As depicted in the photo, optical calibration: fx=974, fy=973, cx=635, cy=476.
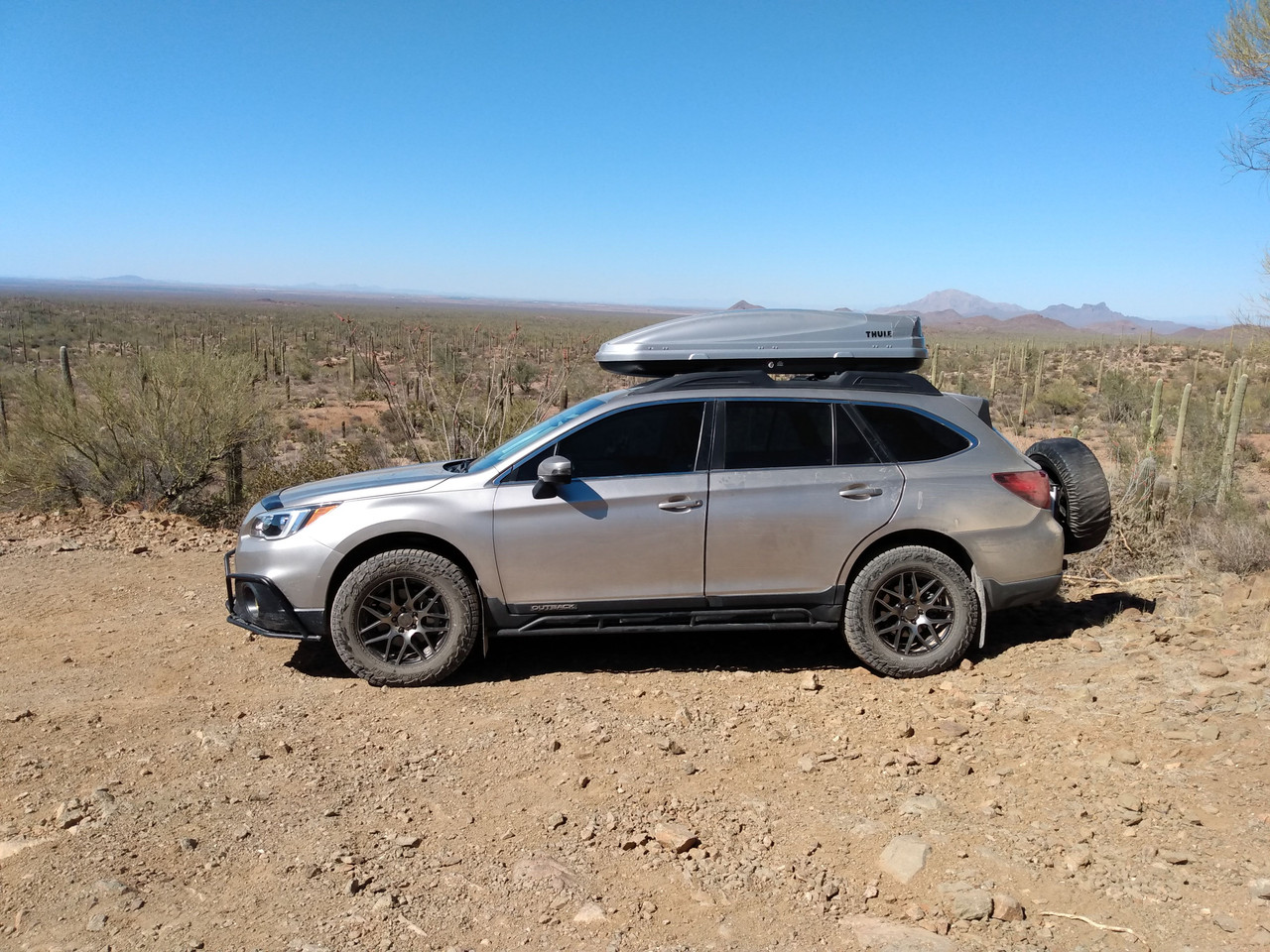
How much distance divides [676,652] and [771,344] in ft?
6.64

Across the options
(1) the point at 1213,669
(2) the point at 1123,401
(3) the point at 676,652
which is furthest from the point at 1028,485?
(2) the point at 1123,401

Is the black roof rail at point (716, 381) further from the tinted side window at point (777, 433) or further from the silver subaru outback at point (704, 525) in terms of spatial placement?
the tinted side window at point (777, 433)

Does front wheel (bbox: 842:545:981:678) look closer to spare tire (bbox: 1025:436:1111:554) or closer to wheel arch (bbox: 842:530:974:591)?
wheel arch (bbox: 842:530:974:591)

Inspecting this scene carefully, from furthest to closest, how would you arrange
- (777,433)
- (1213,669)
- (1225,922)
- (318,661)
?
1. (318,661)
2. (777,433)
3. (1213,669)
4. (1225,922)

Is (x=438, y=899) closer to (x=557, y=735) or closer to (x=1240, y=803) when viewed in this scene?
(x=557, y=735)

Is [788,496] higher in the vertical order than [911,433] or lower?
lower

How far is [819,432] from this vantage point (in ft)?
18.8

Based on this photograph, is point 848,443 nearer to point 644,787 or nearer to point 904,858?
point 644,787

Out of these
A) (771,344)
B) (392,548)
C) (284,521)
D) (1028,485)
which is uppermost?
(771,344)

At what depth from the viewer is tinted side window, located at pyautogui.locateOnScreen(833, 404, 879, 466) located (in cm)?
570

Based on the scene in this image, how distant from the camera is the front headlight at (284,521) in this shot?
5.60 meters

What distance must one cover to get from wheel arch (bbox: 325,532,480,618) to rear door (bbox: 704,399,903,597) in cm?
143

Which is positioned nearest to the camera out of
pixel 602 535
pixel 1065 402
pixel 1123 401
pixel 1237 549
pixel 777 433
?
pixel 602 535

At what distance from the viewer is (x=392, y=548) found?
562cm
